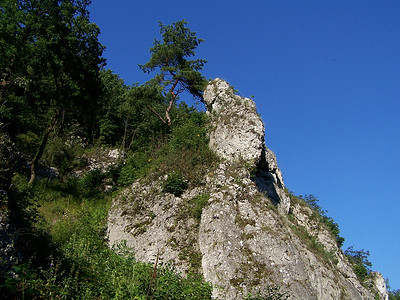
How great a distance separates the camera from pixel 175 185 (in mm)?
14367

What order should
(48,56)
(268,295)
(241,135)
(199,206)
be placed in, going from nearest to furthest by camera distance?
(268,295)
(199,206)
(241,135)
(48,56)

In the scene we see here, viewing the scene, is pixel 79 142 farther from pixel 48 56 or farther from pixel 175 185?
pixel 175 185

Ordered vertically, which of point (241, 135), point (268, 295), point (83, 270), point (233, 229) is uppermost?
point (241, 135)

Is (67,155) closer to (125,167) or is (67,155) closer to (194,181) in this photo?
(125,167)

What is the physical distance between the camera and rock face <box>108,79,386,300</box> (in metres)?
10.9

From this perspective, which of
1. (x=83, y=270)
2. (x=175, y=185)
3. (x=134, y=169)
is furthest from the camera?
(x=134, y=169)

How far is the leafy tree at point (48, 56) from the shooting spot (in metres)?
15.4

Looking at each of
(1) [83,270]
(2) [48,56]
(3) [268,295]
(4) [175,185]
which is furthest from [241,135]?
(2) [48,56]

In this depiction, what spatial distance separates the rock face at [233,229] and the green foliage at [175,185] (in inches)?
8.2

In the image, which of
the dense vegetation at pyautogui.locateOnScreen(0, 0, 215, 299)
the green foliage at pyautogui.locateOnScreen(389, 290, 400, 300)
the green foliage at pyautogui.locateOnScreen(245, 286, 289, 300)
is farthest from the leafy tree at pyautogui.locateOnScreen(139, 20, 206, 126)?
the green foliage at pyautogui.locateOnScreen(389, 290, 400, 300)

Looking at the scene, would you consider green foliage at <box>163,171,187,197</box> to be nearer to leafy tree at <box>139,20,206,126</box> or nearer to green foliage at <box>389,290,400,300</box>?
leafy tree at <box>139,20,206,126</box>

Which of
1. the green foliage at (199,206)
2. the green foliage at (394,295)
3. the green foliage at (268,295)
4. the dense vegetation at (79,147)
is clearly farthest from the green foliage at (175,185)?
the green foliage at (394,295)

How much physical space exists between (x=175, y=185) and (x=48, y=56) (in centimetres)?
924

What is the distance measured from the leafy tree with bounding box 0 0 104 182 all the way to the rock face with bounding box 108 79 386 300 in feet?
21.2
